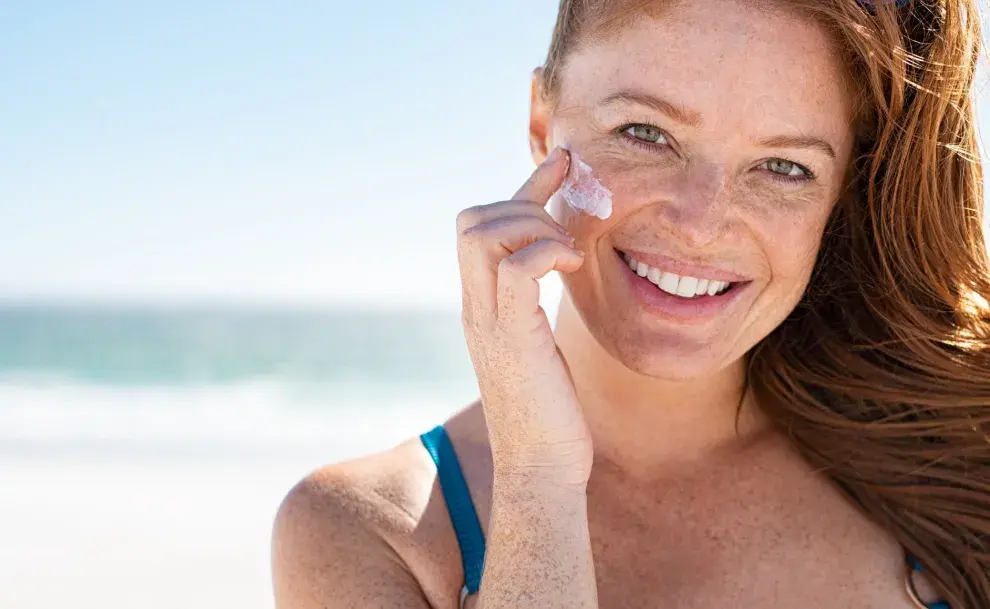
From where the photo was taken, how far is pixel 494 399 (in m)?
2.02

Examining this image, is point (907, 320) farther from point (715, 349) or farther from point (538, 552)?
point (538, 552)

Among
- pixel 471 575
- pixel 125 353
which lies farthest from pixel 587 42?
pixel 125 353

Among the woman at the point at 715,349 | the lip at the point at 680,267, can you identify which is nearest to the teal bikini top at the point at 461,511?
the woman at the point at 715,349

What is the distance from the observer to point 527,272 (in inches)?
73.2

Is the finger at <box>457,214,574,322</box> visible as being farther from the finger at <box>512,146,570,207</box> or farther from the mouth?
the mouth

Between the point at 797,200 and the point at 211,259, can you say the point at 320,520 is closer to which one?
the point at 797,200

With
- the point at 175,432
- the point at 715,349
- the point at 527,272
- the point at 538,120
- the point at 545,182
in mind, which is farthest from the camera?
the point at 175,432

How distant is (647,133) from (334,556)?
1170mm

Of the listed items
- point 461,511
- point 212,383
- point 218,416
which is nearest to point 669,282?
point 461,511

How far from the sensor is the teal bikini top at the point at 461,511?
87.7 inches

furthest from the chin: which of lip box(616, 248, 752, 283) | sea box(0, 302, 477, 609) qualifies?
sea box(0, 302, 477, 609)

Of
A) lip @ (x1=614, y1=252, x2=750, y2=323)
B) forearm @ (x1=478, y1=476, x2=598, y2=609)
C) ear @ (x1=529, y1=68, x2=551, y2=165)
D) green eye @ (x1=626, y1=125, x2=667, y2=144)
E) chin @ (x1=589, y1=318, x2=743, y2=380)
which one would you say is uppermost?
ear @ (x1=529, y1=68, x2=551, y2=165)

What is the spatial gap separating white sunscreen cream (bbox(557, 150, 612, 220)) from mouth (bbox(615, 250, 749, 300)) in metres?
0.12

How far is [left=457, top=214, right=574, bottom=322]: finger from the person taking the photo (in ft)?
6.26
